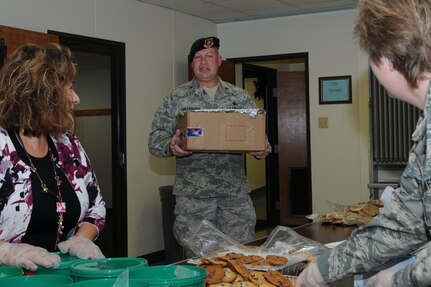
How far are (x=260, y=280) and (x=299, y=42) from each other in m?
5.07

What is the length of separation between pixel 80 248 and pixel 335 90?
477 centimetres

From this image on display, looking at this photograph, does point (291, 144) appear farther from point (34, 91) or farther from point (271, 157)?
point (34, 91)

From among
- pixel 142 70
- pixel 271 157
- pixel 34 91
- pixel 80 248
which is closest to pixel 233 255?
pixel 80 248

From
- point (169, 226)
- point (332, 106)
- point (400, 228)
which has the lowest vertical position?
point (169, 226)

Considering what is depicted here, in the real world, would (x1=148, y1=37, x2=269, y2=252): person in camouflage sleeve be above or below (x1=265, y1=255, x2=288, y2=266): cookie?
above

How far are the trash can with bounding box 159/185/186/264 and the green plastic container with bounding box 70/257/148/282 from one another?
12.9 ft

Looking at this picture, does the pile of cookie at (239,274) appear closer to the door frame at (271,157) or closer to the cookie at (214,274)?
the cookie at (214,274)

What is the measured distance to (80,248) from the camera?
177cm

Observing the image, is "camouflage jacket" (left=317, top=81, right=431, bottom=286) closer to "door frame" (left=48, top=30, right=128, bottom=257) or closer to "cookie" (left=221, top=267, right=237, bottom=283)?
"cookie" (left=221, top=267, right=237, bottom=283)

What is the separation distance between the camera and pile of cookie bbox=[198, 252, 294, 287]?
5.01 ft

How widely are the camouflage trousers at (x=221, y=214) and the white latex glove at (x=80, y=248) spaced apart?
1352 millimetres

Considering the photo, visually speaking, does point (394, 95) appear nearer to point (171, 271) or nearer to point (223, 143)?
point (171, 271)

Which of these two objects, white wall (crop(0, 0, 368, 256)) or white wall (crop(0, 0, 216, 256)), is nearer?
white wall (crop(0, 0, 216, 256))

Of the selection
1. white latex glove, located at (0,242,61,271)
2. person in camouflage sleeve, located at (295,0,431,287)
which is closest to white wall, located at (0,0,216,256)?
white latex glove, located at (0,242,61,271)
